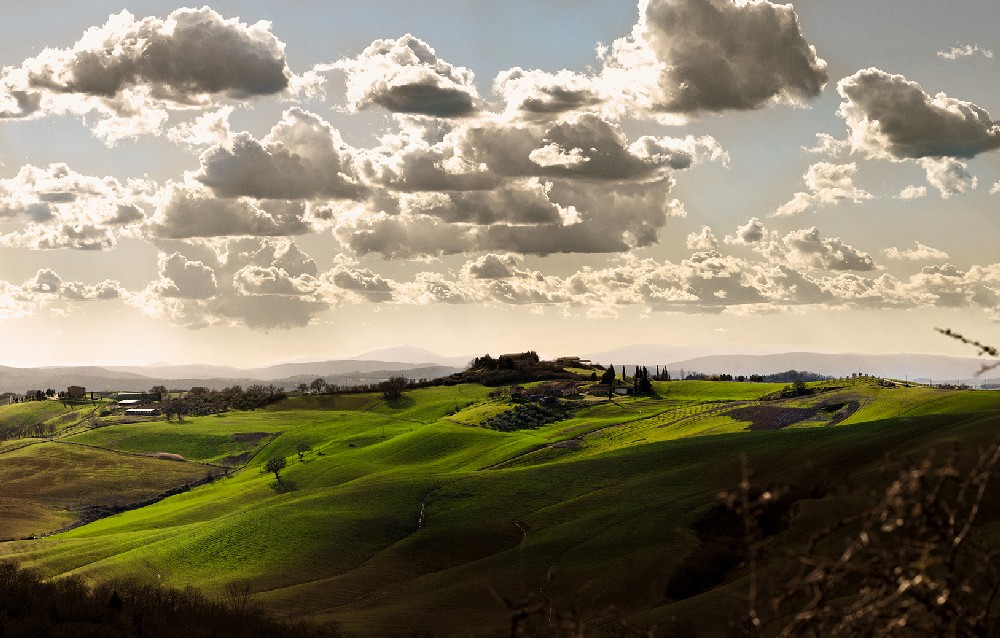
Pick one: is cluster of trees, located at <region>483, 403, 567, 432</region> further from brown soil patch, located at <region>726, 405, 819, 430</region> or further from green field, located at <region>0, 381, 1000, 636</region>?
brown soil patch, located at <region>726, 405, 819, 430</region>

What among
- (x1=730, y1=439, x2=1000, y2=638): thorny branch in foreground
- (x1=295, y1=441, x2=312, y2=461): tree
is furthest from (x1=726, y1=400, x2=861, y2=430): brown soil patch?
(x1=730, y1=439, x2=1000, y2=638): thorny branch in foreground

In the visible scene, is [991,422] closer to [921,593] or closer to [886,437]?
[886,437]

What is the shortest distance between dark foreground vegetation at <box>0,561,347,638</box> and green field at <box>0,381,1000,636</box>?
763 cm

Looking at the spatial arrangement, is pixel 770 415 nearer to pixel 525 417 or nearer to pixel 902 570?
pixel 525 417

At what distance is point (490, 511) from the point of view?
280ft

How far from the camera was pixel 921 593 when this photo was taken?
9.27 metres

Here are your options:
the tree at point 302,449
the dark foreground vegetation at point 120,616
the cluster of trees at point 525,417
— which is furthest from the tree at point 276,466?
the dark foreground vegetation at point 120,616

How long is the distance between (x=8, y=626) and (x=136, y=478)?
148 meters

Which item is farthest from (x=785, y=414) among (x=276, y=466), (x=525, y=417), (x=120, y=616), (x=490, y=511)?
(x=120, y=616)

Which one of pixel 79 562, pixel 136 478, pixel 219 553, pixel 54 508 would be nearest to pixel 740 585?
pixel 219 553

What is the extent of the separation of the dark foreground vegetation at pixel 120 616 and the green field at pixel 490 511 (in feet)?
25.0

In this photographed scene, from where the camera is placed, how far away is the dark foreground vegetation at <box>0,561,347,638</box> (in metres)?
34.8

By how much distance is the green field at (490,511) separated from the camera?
176ft

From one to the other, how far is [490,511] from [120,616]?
49.3 meters
